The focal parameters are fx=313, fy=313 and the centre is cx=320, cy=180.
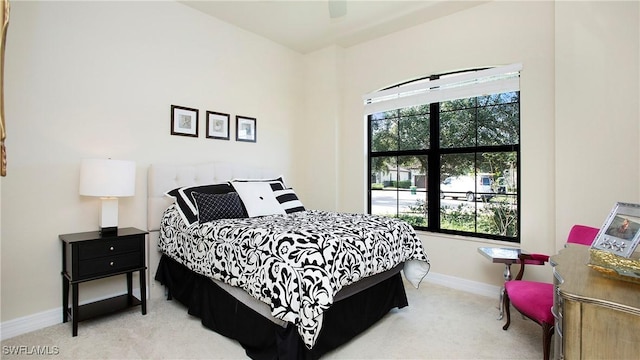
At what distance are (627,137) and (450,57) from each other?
174 centimetres

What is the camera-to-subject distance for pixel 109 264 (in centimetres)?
250

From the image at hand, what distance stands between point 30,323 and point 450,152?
417cm

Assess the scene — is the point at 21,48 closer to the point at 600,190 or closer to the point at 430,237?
the point at 430,237

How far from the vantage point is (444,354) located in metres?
2.10

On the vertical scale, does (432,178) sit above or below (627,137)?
below

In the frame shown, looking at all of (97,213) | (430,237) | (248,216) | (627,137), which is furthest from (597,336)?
(97,213)

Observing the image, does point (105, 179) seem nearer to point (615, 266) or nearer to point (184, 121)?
point (184, 121)

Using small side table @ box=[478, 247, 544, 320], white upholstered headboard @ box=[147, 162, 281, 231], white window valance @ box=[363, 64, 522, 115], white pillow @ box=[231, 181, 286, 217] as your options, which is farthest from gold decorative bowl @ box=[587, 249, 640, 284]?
white upholstered headboard @ box=[147, 162, 281, 231]

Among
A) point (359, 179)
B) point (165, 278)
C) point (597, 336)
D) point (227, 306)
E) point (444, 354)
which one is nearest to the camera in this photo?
point (597, 336)

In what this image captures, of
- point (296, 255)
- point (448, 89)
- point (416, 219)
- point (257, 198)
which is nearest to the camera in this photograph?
point (296, 255)

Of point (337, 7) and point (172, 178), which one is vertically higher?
point (337, 7)

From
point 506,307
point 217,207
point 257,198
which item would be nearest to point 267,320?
point 217,207

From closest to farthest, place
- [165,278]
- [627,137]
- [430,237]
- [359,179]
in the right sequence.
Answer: [627,137], [165,278], [430,237], [359,179]

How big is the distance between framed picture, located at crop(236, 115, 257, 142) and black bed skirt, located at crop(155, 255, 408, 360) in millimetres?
1674
